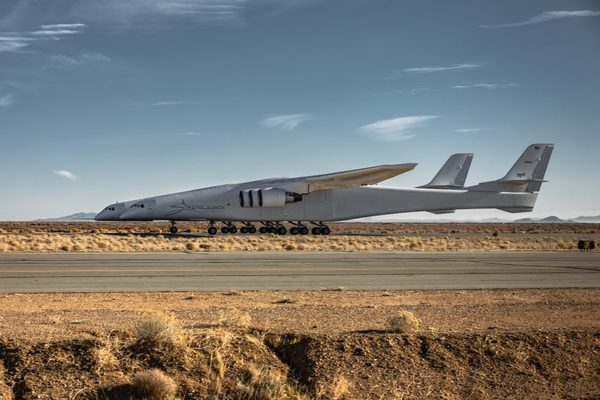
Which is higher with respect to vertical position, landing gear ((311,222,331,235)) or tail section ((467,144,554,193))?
tail section ((467,144,554,193))

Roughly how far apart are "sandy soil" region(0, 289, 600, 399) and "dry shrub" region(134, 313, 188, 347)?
0.14 ft

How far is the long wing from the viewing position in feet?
157

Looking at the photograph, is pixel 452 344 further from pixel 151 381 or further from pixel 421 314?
pixel 151 381

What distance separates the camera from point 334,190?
2003 inches

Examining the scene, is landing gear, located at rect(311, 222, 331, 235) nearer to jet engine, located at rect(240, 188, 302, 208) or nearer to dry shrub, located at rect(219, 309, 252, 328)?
jet engine, located at rect(240, 188, 302, 208)

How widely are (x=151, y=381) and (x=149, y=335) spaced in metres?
1.11

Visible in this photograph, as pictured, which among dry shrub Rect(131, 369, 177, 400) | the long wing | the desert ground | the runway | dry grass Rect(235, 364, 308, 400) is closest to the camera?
dry shrub Rect(131, 369, 177, 400)

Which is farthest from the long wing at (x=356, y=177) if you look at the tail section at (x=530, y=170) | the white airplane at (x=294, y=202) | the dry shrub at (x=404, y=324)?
the dry shrub at (x=404, y=324)

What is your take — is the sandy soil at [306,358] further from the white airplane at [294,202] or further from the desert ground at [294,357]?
the white airplane at [294,202]

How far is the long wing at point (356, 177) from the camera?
157 feet

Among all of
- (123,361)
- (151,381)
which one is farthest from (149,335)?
(151,381)

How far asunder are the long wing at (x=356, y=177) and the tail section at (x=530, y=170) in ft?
43.2

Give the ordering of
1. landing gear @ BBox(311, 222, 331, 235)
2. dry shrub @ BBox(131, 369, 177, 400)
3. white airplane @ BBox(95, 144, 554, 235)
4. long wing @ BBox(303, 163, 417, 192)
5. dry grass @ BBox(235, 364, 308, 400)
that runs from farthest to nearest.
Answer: landing gear @ BBox(311, 222, 331, 235) → white airplane @ BBox(95, 144, 554, 235) → long wing @ BBox(303, 163, 417, 192) → dry grass @ BBox(235, 364, 308, 400) → dry shrub @ BBox(131, 369, 177, 400)

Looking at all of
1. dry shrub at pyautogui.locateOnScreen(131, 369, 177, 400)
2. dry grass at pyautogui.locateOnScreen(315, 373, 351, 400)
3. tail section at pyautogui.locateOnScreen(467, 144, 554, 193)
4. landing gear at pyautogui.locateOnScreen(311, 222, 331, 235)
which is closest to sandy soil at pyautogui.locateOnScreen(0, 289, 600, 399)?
dry grass at pyautogui.locateOnScreen(315, 373, 351, 400)
